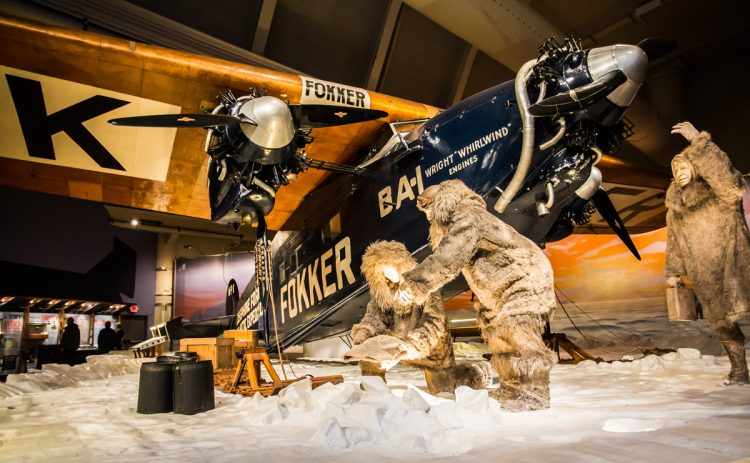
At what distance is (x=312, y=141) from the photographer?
5.05 m

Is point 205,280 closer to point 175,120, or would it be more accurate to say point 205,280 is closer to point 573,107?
point 175,120

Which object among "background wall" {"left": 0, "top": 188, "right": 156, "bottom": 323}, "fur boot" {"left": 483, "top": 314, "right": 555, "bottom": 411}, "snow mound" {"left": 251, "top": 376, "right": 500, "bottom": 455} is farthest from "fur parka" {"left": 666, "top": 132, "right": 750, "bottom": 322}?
"background wall" {"left": 0, "top": 188, "right": 156, "bottom": 323}

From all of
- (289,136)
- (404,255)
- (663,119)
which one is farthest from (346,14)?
(404,255)

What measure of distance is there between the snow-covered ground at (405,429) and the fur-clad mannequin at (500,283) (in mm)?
203

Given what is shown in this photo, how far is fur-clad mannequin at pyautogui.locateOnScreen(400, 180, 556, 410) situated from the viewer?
7.44ft

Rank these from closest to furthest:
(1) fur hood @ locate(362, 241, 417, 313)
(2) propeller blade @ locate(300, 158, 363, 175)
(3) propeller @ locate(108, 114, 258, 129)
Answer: (1) fur hood @ locate(362, 241, 417, 313)
(3) propeller @ locate(108, 114, 258, 129)
(2) propeller blade @ locate(300, 158, 363, 175)

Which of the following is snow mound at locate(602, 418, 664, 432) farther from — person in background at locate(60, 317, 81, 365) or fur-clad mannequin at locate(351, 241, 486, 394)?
person in background at locate(60, 317, 81, 365)

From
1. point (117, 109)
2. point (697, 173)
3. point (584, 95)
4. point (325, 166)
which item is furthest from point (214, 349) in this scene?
point (697, 173)

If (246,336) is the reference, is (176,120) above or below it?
above

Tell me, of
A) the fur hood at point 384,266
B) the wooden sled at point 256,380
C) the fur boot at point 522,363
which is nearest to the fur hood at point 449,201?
the fur hood at point 384,266

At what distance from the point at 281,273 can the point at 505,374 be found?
5.09 meters

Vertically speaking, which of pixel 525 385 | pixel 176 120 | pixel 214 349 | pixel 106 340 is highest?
pixel 176 120

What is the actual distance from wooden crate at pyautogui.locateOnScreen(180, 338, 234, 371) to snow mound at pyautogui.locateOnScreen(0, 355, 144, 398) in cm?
161

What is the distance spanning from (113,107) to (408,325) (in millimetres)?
4162
